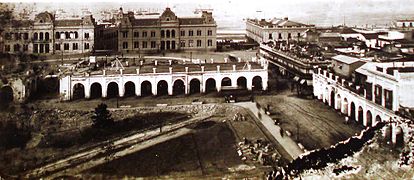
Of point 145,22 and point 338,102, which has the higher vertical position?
point 145,22

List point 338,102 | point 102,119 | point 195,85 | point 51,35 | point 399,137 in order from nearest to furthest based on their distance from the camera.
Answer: point 399,137, point 102,119, point 338,102, point 195,85, point 51,35

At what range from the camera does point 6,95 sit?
1130 centimetres

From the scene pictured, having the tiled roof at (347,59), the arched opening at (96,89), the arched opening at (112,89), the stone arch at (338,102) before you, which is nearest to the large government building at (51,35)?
the arched opening at (96,89)

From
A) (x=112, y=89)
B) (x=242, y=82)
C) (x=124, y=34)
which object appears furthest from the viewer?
(x=124, y=34)

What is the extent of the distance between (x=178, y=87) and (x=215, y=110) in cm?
247

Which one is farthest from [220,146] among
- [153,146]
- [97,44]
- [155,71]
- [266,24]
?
[266,24]

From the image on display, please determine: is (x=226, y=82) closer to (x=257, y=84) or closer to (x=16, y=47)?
(x=257, y=84)

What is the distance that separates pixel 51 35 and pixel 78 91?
6.17m

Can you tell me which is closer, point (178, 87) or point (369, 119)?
point (369, 119)

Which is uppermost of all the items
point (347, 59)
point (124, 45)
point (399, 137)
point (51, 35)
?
point (51, 35)

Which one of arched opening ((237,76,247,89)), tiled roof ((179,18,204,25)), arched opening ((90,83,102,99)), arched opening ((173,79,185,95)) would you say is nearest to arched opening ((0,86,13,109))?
arched opening ((90,83,102,99))

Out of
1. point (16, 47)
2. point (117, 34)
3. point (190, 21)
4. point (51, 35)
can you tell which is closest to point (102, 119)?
point (16, 47)

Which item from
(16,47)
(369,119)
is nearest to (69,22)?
(16,47)

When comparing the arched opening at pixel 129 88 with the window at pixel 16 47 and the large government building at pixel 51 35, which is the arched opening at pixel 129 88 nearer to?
the large government building at pixel 51 35
